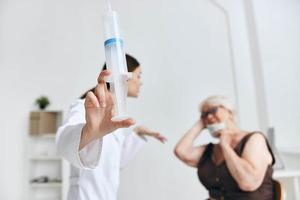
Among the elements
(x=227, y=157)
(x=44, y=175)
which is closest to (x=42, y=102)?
(x=44, y=175)

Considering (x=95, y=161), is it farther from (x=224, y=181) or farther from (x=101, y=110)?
(x=224, y=181)

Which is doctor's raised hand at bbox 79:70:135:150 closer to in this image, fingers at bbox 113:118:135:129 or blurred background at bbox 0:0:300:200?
fingers at bbox 113:118:135:129

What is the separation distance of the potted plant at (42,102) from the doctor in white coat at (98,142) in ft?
1.59

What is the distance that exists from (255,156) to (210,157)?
16cm

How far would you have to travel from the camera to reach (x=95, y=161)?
1.70 ft

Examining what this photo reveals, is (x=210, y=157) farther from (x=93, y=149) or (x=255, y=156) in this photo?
(x=93, y=149)

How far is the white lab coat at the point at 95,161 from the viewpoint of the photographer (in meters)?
0.52

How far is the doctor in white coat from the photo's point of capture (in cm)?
42

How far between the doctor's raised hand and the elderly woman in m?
0.58

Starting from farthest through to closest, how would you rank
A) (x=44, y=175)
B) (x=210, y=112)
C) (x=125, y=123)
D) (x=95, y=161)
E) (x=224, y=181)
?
(x=44, y=175) < (x=210, y=112) < (x=224, y=181) < (x=95, y=161) < (x=125, y=123)

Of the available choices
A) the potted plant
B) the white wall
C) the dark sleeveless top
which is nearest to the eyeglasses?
the dark sleeveless top

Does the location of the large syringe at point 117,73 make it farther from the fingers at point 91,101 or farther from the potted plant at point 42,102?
the potted plant at point 42,102

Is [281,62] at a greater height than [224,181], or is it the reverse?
[281,62]

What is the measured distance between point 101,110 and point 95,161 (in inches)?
5.7
